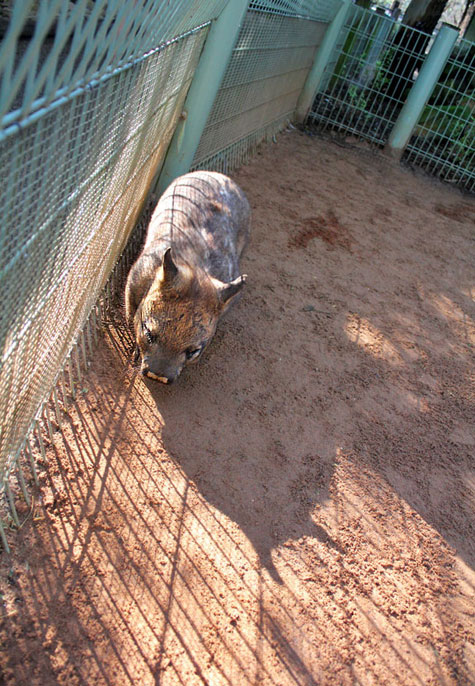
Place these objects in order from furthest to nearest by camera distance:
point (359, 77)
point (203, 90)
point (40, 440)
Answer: point (359, 77), point (203, 90), point (40, 440)

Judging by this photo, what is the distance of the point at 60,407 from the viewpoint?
3168 mm

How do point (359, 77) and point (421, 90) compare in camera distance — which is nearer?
point (421, 90)

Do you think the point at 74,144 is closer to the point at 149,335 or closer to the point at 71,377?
the point at 149,335

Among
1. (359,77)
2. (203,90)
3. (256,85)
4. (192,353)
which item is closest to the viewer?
(192,353)

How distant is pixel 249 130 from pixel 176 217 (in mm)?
4411

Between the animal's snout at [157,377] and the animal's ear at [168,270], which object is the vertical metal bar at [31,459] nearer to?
the animal's snout at [157,377]

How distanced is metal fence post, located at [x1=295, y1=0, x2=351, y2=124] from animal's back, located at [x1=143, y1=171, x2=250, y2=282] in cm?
678

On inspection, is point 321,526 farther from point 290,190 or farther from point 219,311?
point 290,190

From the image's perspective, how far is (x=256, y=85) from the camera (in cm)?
718

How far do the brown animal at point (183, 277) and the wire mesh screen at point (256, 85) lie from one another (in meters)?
1.77

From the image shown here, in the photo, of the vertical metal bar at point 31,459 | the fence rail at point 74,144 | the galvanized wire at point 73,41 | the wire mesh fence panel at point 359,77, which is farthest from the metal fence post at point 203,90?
the wire mesh fence panel at point 359,77

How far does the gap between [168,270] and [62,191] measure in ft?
3.75

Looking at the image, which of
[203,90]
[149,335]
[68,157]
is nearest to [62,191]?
[68,157]

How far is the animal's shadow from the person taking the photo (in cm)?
310
